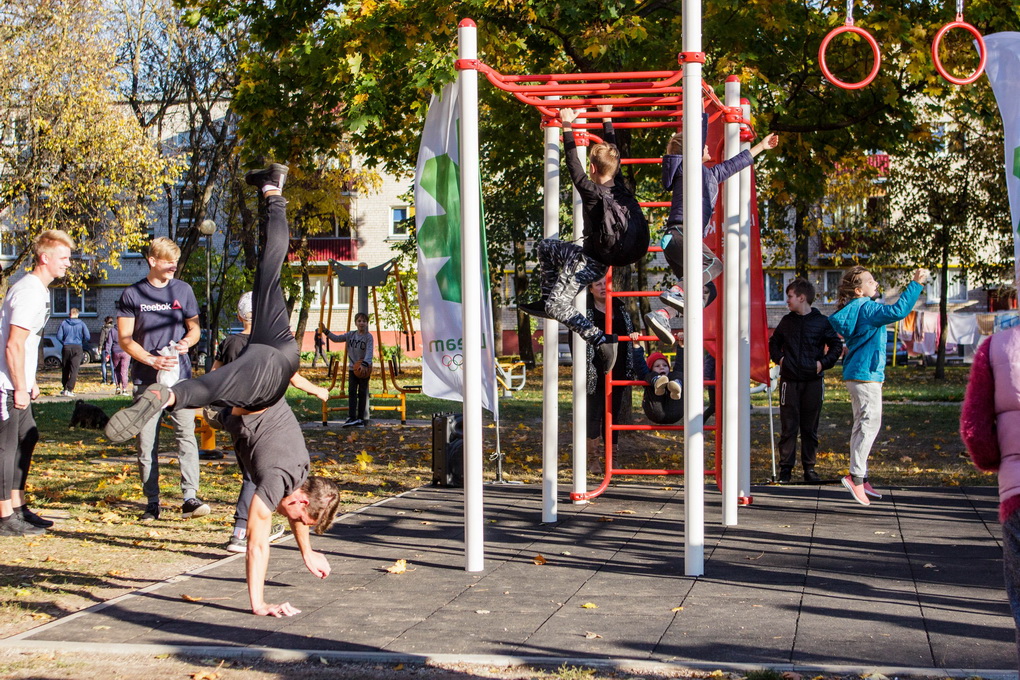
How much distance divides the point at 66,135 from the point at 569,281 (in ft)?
58.3

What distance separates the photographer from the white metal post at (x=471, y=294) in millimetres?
6371

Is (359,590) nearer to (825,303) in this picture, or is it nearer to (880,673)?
(880,673)

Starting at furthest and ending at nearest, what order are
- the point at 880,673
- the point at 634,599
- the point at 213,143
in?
the point at 213,143 → the point at 634,599 → the point at 880,673

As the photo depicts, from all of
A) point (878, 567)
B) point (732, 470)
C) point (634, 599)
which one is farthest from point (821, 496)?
point (634, 599)

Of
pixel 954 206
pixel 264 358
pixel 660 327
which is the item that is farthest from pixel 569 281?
pixel 954 206

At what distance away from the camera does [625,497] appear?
917 cm

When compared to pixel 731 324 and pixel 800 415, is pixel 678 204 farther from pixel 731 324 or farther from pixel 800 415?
pixel 800 415

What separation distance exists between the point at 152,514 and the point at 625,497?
13.2 ft

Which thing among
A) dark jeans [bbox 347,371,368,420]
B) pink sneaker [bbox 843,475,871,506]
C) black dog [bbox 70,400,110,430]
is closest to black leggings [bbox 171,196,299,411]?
pink sneaker [bbox 843,475,871,506]

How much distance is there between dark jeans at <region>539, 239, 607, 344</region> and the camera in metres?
7.23

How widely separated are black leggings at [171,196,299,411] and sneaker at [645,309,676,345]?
3363 millimetres

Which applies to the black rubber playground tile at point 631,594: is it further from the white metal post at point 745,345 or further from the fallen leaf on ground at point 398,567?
the white metal post at point 745,345

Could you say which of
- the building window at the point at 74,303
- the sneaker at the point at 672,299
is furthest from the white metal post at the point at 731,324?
the building window at the point at 74,303

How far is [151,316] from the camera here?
7.75 metres
